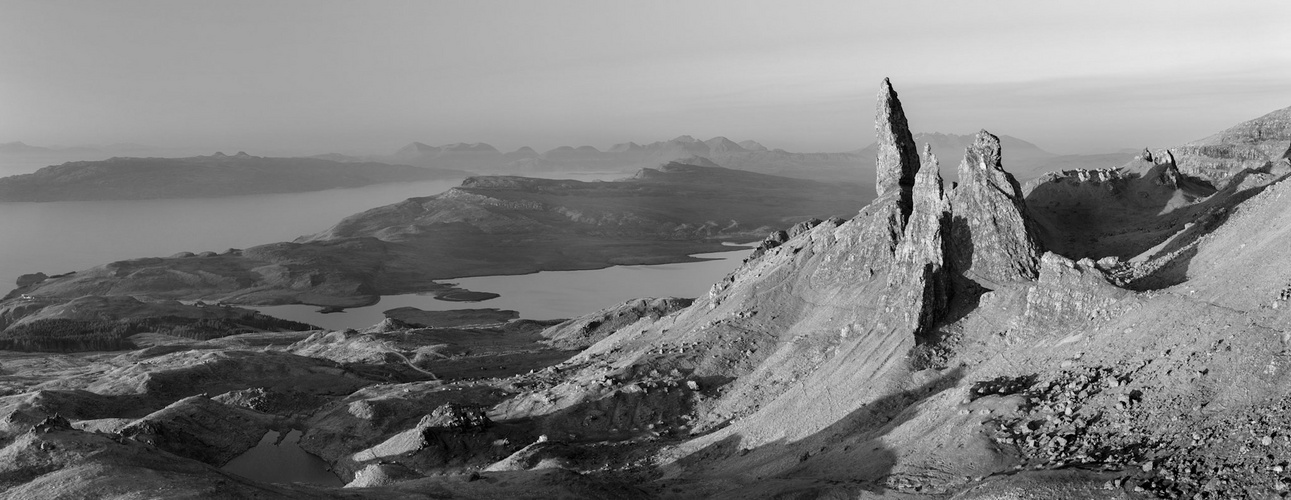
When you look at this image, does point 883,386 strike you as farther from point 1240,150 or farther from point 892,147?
point 1240,150

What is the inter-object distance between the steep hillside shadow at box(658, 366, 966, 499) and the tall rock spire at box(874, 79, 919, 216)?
2104 centimetres

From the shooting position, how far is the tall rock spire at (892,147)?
6222cm

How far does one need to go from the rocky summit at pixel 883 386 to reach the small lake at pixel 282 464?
850mm

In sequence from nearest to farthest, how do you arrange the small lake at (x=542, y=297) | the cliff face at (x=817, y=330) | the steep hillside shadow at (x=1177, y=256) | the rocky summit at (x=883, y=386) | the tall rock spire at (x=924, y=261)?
the rocky summit at (x=883, y=386) → the steep hillside shadow at (x=1177, y=256) → the cliff face at (x=817, y=330) → the tall rock spire at (x=924, y=261) → the small lake at (x=542, y=297)

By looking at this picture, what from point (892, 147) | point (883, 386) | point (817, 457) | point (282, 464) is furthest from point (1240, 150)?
point (282, 464)

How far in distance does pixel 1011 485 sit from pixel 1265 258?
1420cm

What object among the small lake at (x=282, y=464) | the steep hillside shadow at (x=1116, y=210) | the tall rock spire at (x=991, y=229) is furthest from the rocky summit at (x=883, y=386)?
the small lake at (x=282, y=464)

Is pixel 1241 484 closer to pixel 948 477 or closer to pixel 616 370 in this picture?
A: pixel 948 477

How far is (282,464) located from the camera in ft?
196

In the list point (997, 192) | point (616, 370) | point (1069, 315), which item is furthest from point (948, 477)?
point (616, 370)

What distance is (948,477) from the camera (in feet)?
109

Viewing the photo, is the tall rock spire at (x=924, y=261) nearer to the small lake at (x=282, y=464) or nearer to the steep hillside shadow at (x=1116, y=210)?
the steep hillside shadow at (x=1116, y=210)

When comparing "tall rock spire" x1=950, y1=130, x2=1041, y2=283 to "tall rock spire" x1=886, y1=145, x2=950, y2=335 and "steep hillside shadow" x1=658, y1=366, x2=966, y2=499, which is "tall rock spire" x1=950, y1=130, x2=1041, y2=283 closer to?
"tall rock spire" x1=886, y1=145, x2=950, y2=335

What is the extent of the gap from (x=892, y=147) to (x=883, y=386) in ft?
77.2
